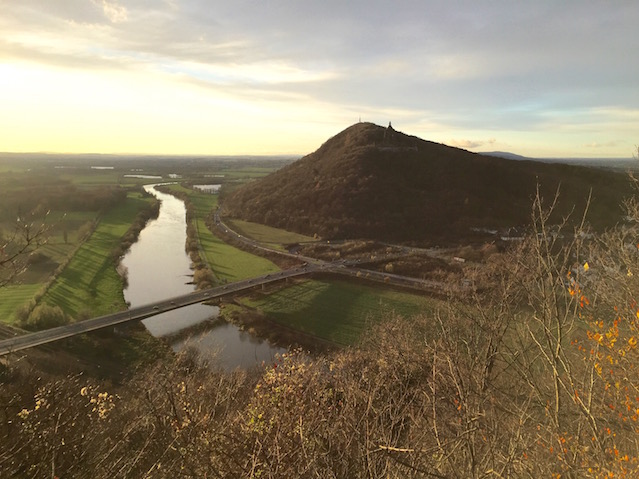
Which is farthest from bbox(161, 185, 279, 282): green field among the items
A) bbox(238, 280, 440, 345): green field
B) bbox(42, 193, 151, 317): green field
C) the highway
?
bbox(42, 193, 151, 317): green field

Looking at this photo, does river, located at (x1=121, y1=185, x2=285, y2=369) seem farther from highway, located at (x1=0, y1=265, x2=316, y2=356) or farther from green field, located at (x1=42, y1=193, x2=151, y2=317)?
green field, located at (x1=42, y1=193, x2=151, y2=317)

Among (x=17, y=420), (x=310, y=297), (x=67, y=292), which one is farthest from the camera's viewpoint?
(x=310, y=297)

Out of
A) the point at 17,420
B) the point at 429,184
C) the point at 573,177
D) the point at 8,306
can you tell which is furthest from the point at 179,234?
the point at 573,177

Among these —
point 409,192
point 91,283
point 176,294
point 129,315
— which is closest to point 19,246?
point 129,315

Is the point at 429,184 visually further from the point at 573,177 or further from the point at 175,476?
the point at 175,476

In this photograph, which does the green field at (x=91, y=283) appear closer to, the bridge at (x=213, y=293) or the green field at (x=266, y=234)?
the bridge at (x=213, y=293)

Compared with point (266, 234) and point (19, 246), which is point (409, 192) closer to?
point (266, 234)
